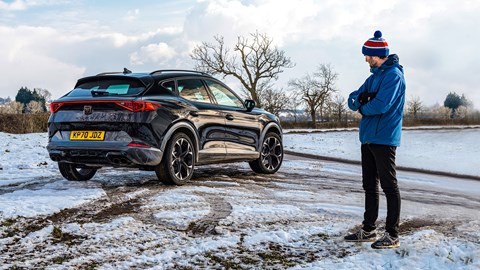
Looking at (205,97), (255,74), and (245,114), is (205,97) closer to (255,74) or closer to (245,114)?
(245,114)

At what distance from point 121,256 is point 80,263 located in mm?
317

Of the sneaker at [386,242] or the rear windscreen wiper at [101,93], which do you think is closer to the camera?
the sneaker at [386,242]

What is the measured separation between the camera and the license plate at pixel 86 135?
271 inches

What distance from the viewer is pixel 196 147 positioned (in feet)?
25.3

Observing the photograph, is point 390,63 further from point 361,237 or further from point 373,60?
point 361,237

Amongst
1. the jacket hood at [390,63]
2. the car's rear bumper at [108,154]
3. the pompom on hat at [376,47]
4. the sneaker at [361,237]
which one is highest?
the pompom on hat at [376,47]

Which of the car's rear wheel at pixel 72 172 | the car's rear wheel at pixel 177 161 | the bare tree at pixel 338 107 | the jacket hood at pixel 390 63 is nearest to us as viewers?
the jacket hood at pixel 390 63

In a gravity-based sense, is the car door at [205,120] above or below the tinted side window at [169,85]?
below

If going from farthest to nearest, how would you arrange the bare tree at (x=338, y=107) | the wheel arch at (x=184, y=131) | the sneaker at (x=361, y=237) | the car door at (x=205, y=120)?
the bare tree at (x=338, y=107) → the car door at (x=205, y=120) → the wheel arch at (x=184, y=131) → the sneaker at (x=361, y=237)

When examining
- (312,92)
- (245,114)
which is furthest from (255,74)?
(245,114)

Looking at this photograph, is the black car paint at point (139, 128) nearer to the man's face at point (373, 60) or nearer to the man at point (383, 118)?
the man at point (383, 118)

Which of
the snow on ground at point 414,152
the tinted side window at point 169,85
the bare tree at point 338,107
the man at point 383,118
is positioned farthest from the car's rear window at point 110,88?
the bare tree at point 338,107

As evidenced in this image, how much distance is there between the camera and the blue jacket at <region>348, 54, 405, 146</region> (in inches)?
172

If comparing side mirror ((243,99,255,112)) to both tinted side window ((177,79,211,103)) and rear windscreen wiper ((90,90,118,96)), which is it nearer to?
tinted side window ((177,79,211,103))
